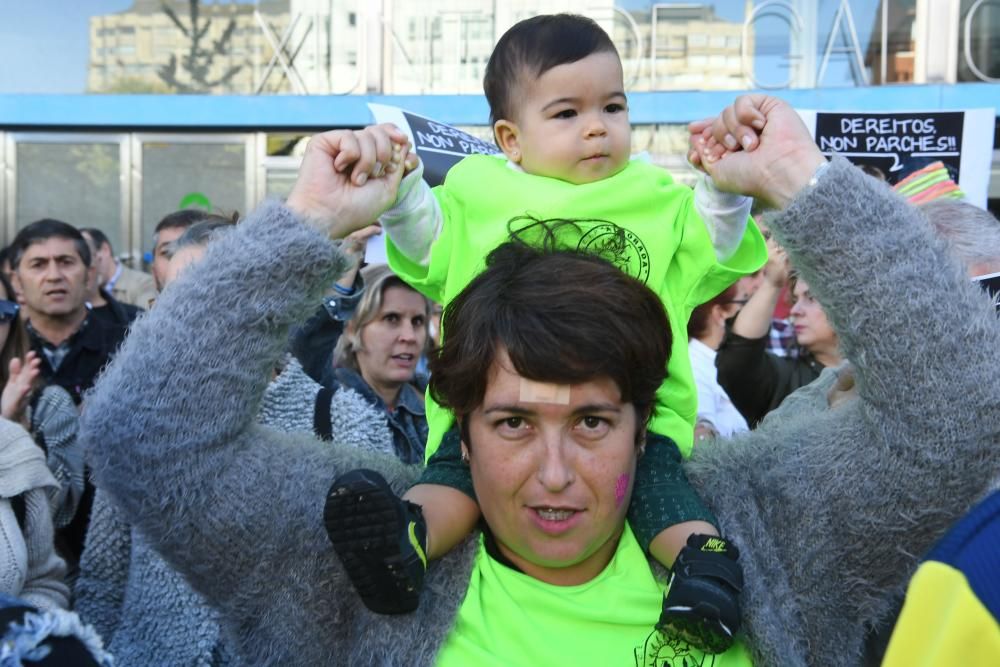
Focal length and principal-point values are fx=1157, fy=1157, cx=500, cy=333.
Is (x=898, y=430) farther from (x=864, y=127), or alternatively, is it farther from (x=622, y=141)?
(x=864, y=127)

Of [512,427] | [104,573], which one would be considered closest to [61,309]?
Answer: [104,573]

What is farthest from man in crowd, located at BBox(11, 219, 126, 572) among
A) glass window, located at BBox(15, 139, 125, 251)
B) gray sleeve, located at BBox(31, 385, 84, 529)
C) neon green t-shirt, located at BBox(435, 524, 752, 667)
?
glass window, located at BBox(15, 139, 125, 251)

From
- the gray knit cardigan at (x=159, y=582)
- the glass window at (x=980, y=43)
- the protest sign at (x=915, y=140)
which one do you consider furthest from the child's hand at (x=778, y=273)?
the glass window at (x=980, y=43)

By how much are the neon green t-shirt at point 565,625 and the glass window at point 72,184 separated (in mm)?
10733

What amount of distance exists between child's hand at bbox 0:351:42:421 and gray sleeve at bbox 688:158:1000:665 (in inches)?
115

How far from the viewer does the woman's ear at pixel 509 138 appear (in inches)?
117

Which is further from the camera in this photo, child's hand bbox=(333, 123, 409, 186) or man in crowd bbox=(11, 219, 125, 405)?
man in crowd bbox=(11, 219, 125, 405)

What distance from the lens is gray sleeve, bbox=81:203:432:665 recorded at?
1.99 metres

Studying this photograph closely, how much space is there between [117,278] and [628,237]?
7.27 m

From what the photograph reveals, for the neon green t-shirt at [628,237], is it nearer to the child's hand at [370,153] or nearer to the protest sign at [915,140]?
the child's hand at [370,153]

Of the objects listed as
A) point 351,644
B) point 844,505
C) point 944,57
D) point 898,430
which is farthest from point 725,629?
point 944,57

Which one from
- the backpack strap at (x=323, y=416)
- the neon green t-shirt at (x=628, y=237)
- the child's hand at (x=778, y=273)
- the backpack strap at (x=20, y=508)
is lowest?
the backpack strap at (x=20, y=508)

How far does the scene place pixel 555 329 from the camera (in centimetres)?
218

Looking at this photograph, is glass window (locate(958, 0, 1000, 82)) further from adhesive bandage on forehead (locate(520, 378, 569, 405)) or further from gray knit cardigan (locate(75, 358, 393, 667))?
adhesive bandage on forehead (locate(520, 378, 569, 405))
